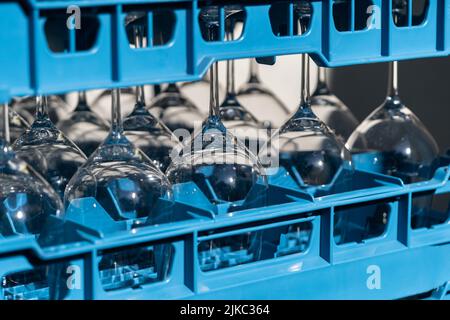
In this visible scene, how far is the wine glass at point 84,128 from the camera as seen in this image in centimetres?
140

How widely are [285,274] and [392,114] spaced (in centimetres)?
32

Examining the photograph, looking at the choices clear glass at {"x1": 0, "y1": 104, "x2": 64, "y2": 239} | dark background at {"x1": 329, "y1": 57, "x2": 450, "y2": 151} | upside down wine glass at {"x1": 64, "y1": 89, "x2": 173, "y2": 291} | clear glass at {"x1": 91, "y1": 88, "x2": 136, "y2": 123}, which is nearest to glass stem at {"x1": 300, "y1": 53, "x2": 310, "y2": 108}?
upside down wine glass at {"x1": 64, "y1": 89, "x2": 173, "y2": 291}

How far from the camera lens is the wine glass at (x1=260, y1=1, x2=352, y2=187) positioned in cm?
113

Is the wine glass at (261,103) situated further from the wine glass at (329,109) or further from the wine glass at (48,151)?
the wine glass at (48,151)

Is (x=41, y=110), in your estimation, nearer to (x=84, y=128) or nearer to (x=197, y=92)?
(x=84, y=128)

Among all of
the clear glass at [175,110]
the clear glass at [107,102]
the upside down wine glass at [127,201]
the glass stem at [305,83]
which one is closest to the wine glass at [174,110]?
the clear glass at [175,110]

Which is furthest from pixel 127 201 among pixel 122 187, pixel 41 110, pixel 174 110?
pixel 174 110

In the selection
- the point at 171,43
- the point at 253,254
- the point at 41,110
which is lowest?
the point at 253,254

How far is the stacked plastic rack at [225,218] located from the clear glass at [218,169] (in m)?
0.02

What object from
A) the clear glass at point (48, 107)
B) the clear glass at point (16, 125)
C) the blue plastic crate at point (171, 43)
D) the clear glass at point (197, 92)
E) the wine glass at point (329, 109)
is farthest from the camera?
the clear glass at point (197, 92)

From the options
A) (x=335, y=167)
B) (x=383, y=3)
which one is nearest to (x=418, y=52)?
(x=383, y=3)

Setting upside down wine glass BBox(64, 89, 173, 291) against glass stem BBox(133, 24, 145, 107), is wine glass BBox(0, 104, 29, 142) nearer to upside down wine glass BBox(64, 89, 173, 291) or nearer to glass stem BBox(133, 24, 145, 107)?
glass stem BBox(133, 24, 145, 107)

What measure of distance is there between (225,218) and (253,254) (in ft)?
0.49

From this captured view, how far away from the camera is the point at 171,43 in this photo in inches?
34.3
